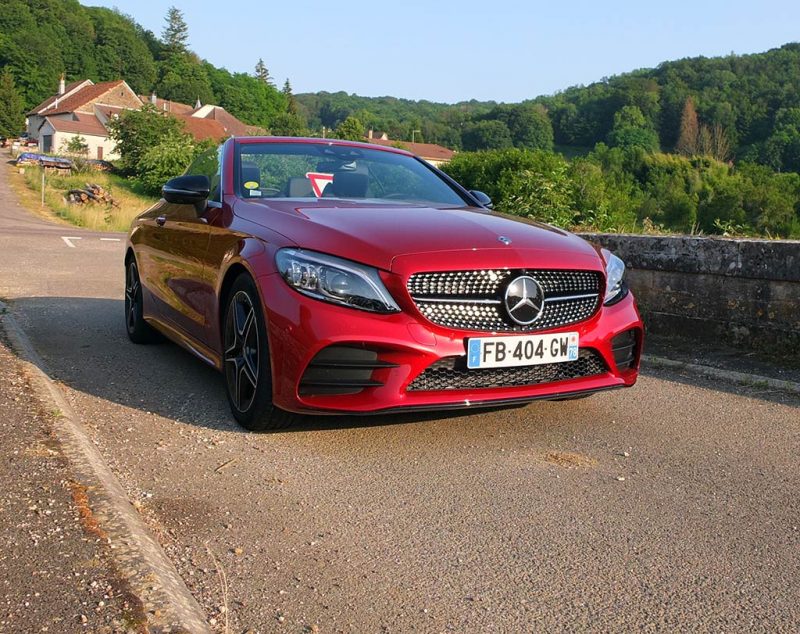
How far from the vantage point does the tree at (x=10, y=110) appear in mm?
127625

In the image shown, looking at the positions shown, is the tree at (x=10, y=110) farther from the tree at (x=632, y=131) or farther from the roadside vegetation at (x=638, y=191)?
the roadside vegetation at (x=638, y=191)

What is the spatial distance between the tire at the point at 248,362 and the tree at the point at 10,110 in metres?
137

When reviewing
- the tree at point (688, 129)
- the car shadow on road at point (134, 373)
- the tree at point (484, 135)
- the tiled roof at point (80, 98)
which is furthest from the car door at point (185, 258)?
the tiled roof at point (80, 98)

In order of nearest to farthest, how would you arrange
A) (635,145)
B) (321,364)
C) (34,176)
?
(321,364) < (34,176) < (635,145)

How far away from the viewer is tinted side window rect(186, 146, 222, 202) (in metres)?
5.50

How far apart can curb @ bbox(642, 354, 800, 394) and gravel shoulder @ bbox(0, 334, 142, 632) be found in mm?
4286

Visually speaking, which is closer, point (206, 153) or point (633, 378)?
point (633, 378)

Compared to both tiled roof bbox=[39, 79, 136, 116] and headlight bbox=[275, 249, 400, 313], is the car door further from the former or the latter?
tiled roof bbox=[39, 79, 136, 116]

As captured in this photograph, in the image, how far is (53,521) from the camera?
9.96 ft

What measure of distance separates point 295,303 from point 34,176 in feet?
197

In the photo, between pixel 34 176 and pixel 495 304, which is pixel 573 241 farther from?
pixel 34 176

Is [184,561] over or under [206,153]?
under

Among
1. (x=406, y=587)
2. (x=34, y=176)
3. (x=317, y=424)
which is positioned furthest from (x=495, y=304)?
(x=34, y=176)

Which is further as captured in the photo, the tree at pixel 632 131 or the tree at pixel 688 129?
the tree at pixel 632 131
